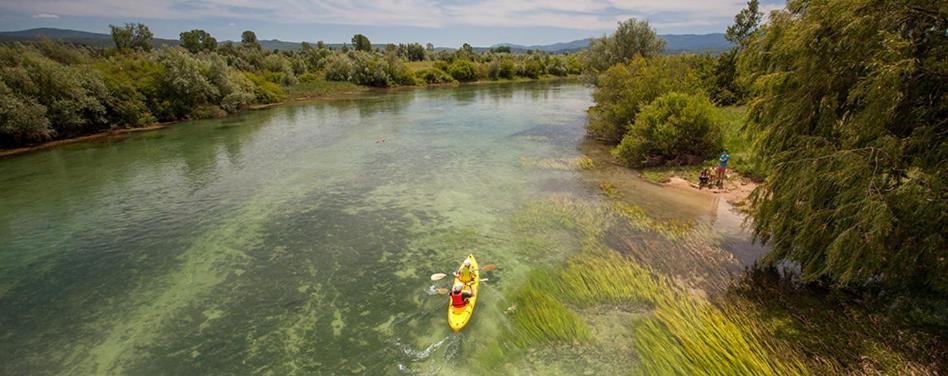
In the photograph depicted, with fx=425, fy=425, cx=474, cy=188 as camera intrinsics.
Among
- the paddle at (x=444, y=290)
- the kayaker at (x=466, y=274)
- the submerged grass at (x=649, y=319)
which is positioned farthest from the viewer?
the paddle at (x=444, y=290)

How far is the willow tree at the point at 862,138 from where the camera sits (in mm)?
10203

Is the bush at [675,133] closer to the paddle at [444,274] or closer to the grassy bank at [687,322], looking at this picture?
the grassy bank at [687,322]

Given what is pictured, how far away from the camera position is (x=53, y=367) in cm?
1298

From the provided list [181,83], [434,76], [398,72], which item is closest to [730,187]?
[181,83]

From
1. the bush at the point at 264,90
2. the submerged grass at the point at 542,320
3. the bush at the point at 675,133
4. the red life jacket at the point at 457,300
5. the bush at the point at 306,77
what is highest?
the bush at the point at 306,77

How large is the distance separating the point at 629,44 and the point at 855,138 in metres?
50.1

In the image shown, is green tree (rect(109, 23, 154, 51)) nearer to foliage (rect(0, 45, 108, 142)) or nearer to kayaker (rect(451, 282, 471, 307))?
foliage (rect(0, 45, 108, 142))

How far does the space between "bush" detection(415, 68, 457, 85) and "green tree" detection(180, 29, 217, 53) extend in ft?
210

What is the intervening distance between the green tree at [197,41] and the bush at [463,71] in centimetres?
7099

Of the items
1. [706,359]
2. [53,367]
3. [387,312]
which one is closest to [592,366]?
[706,359]

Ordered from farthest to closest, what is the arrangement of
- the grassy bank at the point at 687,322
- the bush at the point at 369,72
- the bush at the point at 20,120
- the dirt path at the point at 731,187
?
the bush at the point at 369,72 → the bush at the point at 20,120 → the dirt path at the point at 731,187 → the grassy bank at the point at 687,322

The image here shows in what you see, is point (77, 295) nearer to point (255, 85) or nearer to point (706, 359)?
point (706, 359)

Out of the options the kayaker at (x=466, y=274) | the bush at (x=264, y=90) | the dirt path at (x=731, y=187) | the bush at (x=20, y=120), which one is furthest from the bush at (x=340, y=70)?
the kayaker at (x=466, y=274)

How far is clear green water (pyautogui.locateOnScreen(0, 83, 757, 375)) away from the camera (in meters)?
13.6
